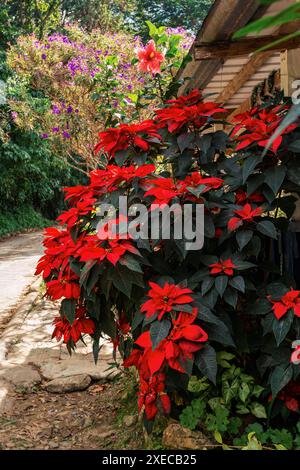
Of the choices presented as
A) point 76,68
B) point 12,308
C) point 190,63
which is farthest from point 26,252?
point 190,63

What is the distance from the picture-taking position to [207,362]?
1.85 meters

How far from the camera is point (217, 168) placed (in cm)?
235

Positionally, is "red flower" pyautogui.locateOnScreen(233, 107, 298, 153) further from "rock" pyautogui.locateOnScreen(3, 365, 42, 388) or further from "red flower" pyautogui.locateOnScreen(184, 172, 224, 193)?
"rock" pyautogui.locateOnScreen(3, 365, 42, 388)

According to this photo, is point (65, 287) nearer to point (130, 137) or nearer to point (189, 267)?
point (189, 267)

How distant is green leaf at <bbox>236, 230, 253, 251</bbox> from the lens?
2.03 meters

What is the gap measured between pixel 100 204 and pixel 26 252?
9.00 metres

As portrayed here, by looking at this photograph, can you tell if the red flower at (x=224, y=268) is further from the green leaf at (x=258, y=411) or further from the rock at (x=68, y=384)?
the rock at (x=68, y=384)

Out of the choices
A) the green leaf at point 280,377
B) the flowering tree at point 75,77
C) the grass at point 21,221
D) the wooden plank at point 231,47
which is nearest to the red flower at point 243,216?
the green leaf at point 280,377

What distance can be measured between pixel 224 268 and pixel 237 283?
0.09m

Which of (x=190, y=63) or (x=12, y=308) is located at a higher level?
(x=190, y=63)

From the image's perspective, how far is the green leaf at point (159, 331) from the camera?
1.83 meters

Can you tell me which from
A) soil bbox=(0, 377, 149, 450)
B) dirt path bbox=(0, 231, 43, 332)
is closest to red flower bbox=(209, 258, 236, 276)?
soil bbox=(0, 377, 149, 450)

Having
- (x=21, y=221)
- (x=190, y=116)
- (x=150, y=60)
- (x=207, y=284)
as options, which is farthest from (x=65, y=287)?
(x=21, y=221)

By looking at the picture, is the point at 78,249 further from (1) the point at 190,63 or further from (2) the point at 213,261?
(1) the point at 190,63
